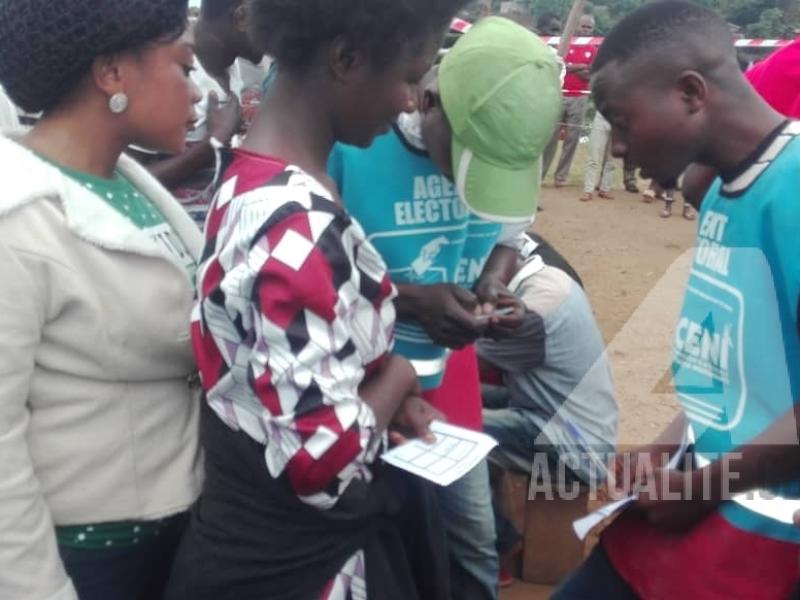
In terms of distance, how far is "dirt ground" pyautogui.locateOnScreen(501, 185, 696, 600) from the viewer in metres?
4.85

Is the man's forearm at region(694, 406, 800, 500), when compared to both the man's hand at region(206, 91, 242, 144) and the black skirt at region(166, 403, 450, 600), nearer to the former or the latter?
the black skirt at region(166, 403, 450, 600)

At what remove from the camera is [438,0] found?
1541 millimetres

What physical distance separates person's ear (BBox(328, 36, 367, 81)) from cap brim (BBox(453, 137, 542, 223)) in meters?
0.60

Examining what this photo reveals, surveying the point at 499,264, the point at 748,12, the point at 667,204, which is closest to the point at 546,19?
the point at 667,204

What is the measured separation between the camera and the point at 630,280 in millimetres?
7766

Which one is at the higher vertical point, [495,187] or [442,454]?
[495,187]

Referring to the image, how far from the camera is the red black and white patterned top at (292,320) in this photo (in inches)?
49.8

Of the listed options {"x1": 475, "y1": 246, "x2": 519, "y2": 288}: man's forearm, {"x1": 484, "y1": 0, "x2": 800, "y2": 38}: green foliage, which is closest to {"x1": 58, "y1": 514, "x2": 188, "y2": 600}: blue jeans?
{"x1": 475, "y1": 246, "x2": 519, "y2": 288}: man's forearm

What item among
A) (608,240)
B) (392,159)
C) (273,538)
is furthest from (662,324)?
(273,538)

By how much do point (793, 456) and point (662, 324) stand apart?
494 cm

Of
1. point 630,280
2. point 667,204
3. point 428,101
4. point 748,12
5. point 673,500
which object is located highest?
point 428,101

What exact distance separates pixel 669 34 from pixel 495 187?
0.49m

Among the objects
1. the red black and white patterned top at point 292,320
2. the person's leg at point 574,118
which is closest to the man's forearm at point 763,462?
the red black and white patterned top at point 292,320

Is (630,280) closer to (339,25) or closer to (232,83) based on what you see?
(232,83)
